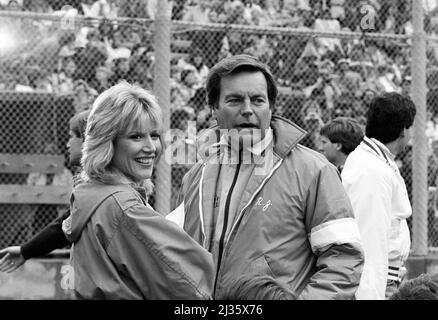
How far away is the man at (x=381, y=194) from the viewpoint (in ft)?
15.0

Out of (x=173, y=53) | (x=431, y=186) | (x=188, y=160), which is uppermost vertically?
(x=173, y=53)

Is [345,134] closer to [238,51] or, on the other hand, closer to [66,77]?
[238,51]

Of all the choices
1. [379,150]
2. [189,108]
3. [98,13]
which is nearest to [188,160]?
[379,150]

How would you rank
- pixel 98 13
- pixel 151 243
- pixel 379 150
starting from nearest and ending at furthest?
1. pixel 151 243
2. pixel 379 150
3. pixel 98 13

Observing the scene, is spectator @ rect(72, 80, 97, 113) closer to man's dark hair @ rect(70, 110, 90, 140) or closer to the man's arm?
man's dark hair @ rect(70, 110, 90, 140)

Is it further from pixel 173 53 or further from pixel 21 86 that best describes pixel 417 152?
pixel 21 86

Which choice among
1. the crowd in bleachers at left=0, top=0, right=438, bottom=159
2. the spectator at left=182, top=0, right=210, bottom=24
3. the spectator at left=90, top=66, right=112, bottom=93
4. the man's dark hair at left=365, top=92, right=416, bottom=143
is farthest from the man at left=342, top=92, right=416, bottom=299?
the spectator at left=182, top=0, right=210, bottom=24

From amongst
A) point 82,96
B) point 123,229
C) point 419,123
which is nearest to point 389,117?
point 123,229

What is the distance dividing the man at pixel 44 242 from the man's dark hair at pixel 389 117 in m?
1.61

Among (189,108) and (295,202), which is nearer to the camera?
(295,202)

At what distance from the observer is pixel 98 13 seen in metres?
9.89

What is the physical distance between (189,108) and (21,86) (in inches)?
64.0

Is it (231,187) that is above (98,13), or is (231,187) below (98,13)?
below

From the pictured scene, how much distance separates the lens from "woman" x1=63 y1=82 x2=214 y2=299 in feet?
9.76
